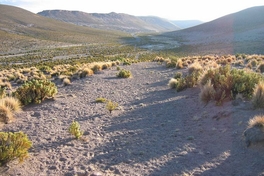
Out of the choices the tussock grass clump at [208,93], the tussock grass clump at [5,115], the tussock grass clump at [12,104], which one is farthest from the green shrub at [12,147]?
the tussock grass clump at [208,93]

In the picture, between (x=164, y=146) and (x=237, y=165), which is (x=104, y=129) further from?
(x=237, y=165)

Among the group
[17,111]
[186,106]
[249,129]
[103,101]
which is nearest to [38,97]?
[17,111]

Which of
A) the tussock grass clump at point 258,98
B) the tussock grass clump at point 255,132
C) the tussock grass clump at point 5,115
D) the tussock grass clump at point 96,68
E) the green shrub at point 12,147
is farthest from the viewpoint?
the tussock grass clump at point 96,68

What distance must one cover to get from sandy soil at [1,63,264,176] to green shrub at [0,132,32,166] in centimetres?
17

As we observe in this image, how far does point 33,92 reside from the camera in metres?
10.2

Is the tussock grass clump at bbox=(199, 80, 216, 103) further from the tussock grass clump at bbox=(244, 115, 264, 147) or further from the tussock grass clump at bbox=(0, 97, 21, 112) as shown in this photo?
the tussock grass clump at bbox=(0, 97, 21, 112)

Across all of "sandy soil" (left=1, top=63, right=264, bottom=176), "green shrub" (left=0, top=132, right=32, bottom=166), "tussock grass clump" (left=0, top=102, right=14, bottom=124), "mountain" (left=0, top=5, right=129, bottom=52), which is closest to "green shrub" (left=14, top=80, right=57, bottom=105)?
"sandy soil" (left=1, top=63, right=264, bottom=176)

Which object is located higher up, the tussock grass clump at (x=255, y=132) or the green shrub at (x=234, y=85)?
the green shrub at (x=234, y=85)

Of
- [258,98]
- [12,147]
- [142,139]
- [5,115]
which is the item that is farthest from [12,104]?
[258,98]

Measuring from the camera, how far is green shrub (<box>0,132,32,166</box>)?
195 inches

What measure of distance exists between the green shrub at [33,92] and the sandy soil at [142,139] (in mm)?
435

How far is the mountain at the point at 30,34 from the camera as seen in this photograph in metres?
74.8

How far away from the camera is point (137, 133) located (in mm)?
6957

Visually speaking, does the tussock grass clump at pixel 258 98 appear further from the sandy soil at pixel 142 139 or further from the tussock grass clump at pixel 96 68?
the tussock grass clump at pixel 96 68
